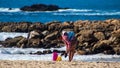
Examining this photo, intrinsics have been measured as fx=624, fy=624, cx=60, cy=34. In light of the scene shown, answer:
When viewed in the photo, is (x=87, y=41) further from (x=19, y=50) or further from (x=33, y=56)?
(x=33, y=56)

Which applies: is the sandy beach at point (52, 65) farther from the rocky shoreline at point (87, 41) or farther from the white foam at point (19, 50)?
the white foam at point (19, 50)

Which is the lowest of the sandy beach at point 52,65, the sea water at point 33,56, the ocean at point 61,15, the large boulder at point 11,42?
the ocean at point 61,15

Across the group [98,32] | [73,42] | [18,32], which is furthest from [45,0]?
[73,42]

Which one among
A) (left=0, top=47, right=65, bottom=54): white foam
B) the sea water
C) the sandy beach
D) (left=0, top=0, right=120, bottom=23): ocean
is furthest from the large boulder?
(left=0, top=0, right=120, bottom=23): ocean

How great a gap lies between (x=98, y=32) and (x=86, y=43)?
232cm

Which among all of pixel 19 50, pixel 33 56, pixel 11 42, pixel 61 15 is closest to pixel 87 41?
pixel 19 50

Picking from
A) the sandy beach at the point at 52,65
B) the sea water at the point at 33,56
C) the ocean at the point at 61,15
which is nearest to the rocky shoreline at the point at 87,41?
the sea water at the point at 33,56

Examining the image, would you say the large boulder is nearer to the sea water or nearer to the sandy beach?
the sea water

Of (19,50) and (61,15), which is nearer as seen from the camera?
(19,50)

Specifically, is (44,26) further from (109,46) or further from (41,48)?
(109,46)

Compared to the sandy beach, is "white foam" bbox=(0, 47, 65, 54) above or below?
below

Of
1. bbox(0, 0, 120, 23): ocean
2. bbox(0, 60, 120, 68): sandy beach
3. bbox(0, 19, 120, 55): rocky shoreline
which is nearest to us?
bbox(0, 60, 120, 68): sandy beach

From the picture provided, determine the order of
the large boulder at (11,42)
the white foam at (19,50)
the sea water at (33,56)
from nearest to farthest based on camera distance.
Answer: the sea water at (33,56)
the white foam at (19,50)
the large boulder at (11,42)

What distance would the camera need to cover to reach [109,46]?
26562mm
